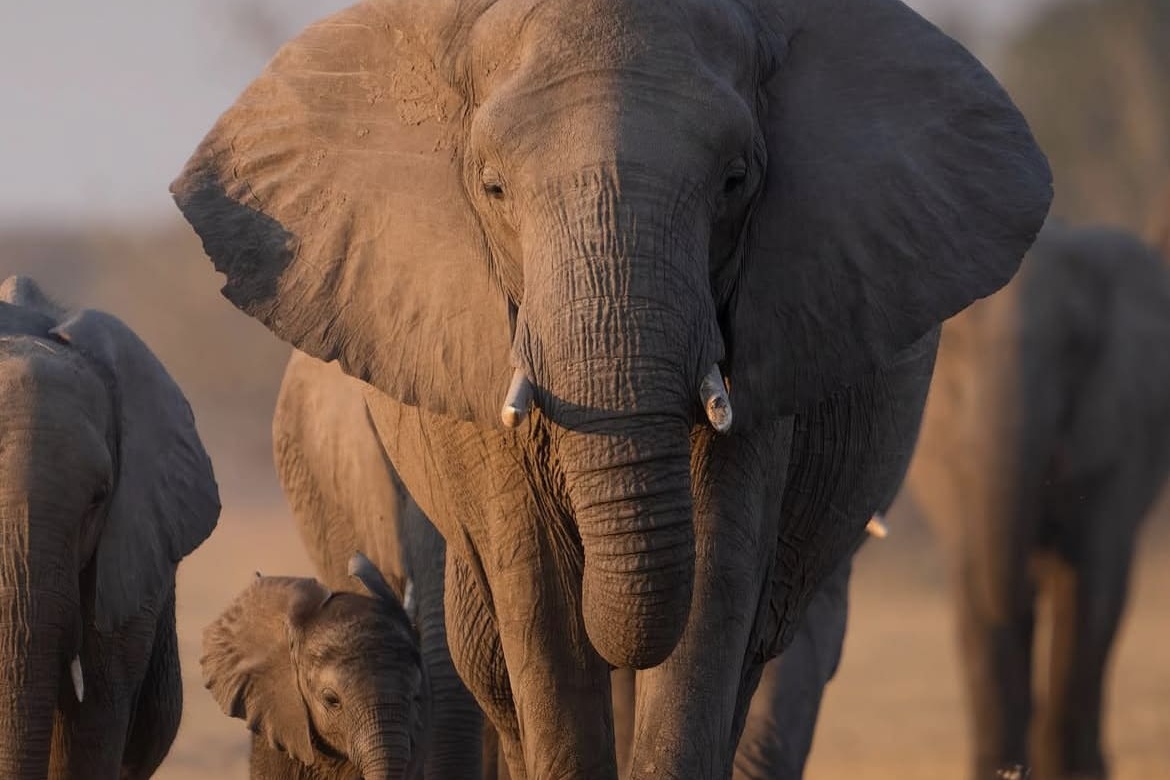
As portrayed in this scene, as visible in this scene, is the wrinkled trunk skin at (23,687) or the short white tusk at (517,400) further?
the wrinkled trunk skin at (23,687)

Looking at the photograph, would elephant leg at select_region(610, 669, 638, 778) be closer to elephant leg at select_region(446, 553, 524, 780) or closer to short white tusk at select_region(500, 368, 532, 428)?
elephant leg at select_region(446, 553, 524, 780)

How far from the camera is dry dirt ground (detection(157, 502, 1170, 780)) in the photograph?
10.1 m

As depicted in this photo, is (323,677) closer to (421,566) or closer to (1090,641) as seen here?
(421,566)

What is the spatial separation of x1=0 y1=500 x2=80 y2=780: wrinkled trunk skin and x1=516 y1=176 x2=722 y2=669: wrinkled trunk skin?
4.75 ft

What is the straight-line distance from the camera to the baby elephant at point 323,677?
220 inches

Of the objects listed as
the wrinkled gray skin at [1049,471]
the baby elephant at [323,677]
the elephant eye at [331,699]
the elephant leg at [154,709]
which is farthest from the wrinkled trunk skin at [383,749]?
the wrinkled gray skin at [1049,471]

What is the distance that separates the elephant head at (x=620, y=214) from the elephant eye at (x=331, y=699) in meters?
1.33

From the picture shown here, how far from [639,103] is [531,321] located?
0.37 m

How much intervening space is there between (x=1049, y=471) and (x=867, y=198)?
4.85 metres

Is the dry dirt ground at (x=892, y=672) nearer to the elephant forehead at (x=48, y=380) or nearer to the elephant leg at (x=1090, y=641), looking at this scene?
the elephant leg at (x=1090, y=641)

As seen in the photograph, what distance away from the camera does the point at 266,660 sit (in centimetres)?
586

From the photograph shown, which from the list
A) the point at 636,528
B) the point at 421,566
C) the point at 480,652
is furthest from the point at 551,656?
the point at 421,566

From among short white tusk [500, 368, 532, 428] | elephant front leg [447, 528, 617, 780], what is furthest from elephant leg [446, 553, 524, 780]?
short white tusk [500, 368, 532, 428]

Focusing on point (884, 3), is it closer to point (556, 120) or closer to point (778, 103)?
point (778, 103)
